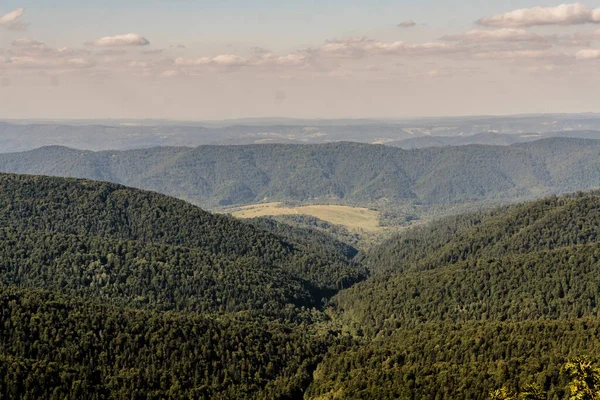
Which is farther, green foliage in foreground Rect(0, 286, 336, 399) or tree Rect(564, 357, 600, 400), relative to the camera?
green foliage in foreground Rect(0, 286, 336, 399)

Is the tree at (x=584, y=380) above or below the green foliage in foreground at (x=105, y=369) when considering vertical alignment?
above

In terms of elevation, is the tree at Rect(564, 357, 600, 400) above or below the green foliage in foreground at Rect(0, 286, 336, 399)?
above

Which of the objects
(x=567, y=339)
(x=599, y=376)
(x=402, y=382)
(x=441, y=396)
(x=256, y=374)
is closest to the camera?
(x=599, y=376)

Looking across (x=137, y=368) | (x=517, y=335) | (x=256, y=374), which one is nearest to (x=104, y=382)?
(x=137, y=368)

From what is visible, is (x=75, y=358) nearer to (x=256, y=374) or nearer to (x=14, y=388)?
(x=14, y=388)

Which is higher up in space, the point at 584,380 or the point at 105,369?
the point at 584,380

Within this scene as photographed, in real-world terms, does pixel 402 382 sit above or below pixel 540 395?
below

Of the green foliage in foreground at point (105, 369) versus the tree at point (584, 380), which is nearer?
the tree at point (584, 380)

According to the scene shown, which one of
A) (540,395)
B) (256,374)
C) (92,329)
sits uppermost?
(540,395)

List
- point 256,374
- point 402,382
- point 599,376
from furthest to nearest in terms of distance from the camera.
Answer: point 256,374, point 402,382, point 599,376

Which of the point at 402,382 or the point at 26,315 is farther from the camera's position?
the point at 26,315

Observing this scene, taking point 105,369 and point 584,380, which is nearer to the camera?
point 584,380
